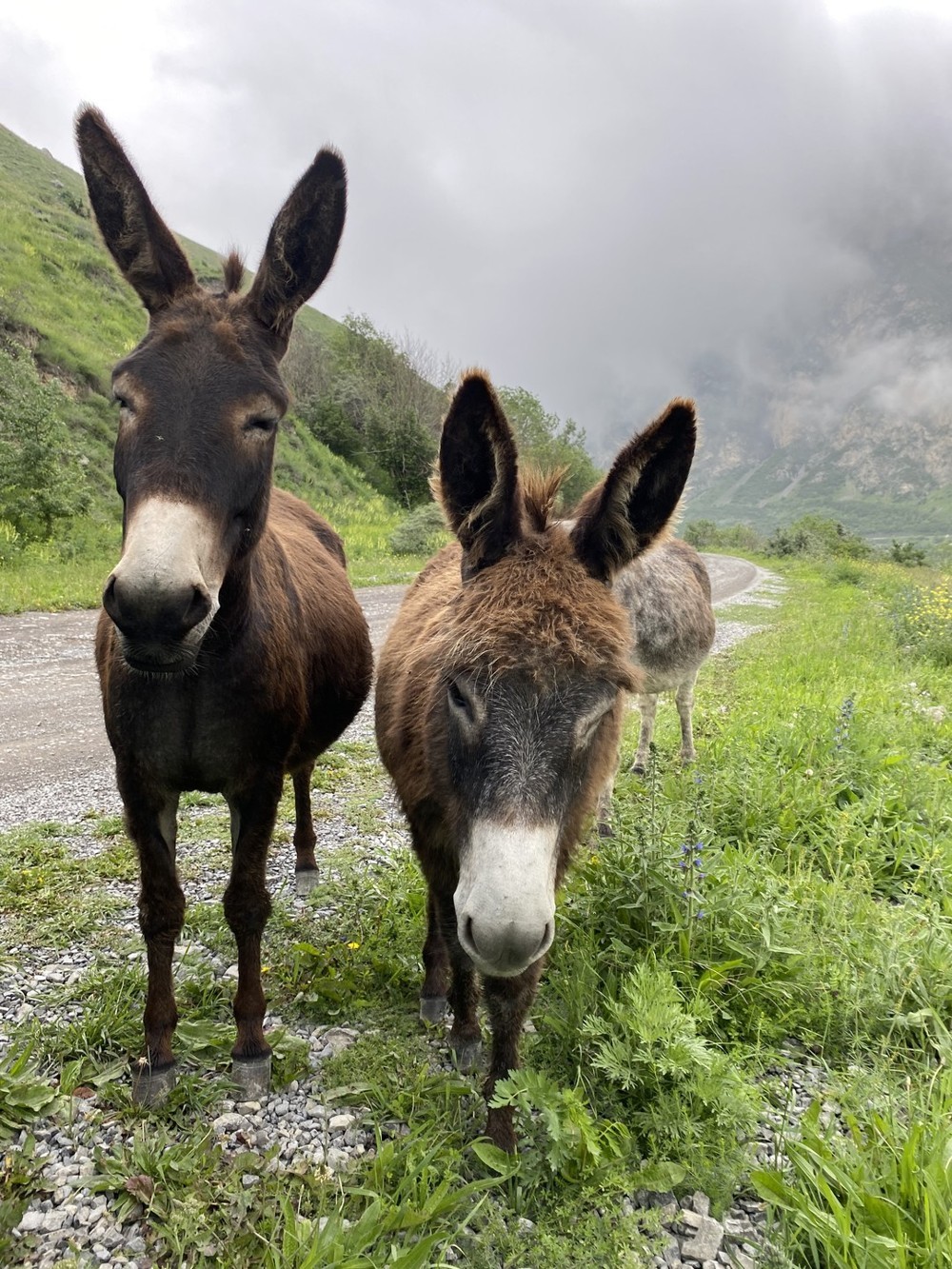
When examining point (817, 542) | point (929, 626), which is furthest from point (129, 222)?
point (817, 542)

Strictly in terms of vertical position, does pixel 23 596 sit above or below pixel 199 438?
below

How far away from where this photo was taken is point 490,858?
173 centimetres

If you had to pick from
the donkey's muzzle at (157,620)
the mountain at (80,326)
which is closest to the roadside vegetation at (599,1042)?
A: the donkey's muzzle at (157,620)

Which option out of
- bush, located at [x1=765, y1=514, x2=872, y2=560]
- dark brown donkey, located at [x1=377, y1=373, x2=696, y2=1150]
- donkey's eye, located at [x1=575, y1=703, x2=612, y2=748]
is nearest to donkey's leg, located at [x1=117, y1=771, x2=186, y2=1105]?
dark brown donkey, located at [x1=377, y1=373, x2=696, y2=1150]

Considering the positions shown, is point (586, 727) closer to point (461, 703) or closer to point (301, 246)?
point (461, 703)

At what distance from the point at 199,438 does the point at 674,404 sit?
1525 millimetres

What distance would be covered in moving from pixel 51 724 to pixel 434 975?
5.37 m

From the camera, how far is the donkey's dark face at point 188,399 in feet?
5.77

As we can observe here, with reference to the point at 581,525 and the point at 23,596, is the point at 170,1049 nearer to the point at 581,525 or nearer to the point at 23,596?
the point at 581,525

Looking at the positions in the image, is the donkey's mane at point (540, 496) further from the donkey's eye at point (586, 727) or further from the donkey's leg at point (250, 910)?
the donkey's leg at point (250, 910)

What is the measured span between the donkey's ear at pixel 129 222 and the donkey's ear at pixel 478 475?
46.3 inches

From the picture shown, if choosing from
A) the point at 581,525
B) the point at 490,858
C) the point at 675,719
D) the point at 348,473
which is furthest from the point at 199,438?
the point at 348,473

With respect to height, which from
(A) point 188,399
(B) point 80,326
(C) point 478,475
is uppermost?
(B) point 80,326

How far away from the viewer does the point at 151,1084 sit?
2.46m
